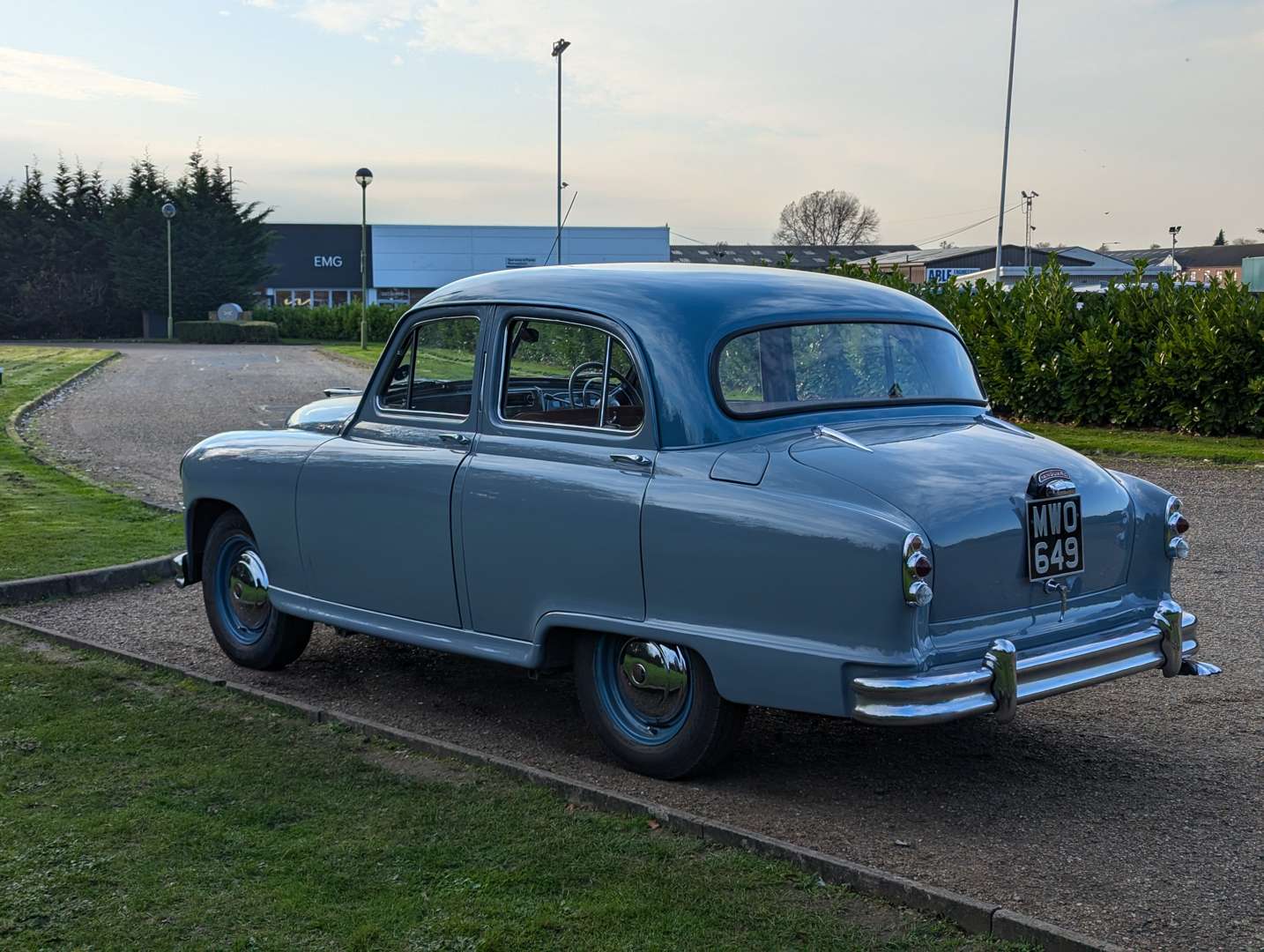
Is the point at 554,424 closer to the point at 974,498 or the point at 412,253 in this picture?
the point at 974,498

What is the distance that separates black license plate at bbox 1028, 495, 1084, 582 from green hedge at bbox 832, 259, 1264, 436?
11867 millimetres

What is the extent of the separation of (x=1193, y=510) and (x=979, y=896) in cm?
825

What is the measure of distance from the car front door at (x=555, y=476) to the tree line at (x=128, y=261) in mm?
55749

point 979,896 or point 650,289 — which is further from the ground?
point 650,289

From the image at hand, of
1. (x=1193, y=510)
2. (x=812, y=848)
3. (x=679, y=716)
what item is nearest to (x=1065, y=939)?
(x=812, y=848)

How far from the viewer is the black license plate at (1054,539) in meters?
4.61

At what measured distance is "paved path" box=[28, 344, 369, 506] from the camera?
1452cm

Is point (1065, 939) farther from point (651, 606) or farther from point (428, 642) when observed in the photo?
point (428, 642)

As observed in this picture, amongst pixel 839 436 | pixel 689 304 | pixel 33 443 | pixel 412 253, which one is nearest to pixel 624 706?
pixel 839 436

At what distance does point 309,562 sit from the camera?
6.17m

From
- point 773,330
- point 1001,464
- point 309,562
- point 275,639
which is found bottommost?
point 275,639

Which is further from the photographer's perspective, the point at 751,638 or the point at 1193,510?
the point at 1193,510

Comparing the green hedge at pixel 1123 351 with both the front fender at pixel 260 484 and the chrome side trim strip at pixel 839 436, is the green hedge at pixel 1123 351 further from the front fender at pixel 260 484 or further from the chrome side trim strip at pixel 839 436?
the front fender at pixel 260 484

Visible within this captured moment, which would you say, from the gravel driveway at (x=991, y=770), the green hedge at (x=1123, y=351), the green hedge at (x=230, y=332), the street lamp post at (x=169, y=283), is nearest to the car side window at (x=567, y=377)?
the gravel driveway at (x=991, y=770)
